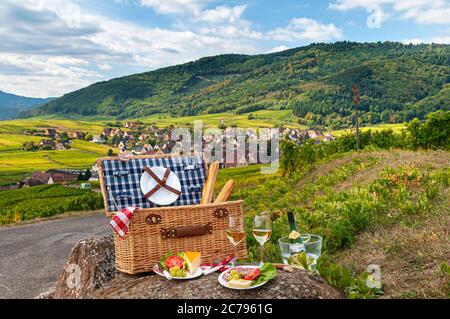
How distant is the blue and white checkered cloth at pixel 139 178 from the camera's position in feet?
17.8

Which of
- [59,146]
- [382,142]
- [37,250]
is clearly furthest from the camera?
[59,146]

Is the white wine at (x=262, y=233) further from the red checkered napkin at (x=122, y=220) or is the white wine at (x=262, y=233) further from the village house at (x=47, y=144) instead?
the village house at (x=47, y=144)

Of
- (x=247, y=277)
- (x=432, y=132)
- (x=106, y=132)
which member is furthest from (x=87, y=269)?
(x=106, y=132)

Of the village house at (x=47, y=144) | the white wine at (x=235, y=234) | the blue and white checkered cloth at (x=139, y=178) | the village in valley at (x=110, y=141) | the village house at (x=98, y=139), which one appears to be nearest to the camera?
the white wine at (x=235, y=234)

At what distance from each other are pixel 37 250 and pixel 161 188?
951 centimetres

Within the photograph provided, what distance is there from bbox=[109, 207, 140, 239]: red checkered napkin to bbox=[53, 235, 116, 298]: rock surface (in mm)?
1240

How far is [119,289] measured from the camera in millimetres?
4410

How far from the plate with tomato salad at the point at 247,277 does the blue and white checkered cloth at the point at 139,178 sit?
1685mm

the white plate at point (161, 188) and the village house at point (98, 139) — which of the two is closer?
the white plate at point (161, 188)

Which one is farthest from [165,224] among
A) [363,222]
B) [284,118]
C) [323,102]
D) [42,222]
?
[323,102]

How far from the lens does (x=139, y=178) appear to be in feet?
18.2

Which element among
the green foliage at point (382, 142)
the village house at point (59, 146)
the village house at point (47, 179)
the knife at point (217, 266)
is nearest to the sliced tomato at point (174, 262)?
the knife at point (217, 266)

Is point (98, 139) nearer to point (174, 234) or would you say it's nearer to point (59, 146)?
point (59, 146)
